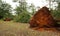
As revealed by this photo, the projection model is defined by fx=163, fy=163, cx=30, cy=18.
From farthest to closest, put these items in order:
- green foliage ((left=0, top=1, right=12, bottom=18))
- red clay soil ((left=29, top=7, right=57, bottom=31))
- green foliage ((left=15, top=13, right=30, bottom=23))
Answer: green foliage ((left=0, top=1, right=12, bottom=18)), green foliage ((left=15, top=13, right=30, bottom=23)), red clay soil ((left=29, top=7, right=57, bottom=31))

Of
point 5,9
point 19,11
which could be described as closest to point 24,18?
point 19,11

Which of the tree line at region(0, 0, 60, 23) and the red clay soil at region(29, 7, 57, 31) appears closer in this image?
the red clay soil at region(29, 7, 57, 31)

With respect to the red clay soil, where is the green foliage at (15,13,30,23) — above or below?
below

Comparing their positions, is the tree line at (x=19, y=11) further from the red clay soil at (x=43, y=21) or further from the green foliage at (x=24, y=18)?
the red clay soil at (x=43, y=21)

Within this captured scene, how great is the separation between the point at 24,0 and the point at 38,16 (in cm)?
843

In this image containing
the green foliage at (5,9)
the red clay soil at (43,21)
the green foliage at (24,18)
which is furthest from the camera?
the green foliage at (5,9)

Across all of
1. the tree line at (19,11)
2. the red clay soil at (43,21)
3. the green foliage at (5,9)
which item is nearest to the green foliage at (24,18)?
the tree line at (19,11)

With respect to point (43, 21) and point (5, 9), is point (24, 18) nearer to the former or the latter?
point (43, 21)

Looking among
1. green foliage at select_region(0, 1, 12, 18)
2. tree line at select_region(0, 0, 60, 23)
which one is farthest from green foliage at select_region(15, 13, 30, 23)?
green foliage at select_region(0, 1, 12, 18)

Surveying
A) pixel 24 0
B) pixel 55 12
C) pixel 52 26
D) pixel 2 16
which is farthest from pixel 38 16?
pixel 2 16

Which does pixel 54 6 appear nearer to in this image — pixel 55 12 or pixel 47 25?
pixel 55 12

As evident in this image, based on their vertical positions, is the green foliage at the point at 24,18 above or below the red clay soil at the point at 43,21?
below

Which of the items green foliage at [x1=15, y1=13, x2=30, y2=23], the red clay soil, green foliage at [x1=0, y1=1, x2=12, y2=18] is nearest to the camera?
the red clay soil

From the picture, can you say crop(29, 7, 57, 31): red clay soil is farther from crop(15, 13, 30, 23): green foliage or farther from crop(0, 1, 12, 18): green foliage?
crop(0, 1, 12, 18): green foliage
